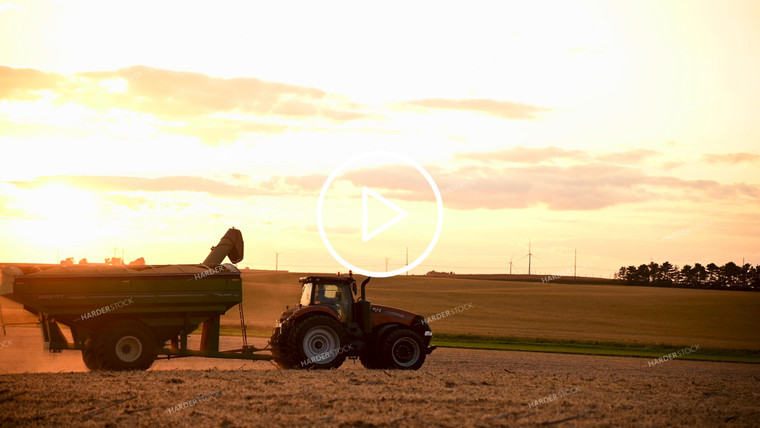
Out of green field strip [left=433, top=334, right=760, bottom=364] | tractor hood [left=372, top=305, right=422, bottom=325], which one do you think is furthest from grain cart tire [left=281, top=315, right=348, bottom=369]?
green field strip [left=433, top=334, right=760, bottom=364]

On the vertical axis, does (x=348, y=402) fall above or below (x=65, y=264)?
below

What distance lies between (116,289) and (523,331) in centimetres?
3332

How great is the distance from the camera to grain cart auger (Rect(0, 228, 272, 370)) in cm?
1898

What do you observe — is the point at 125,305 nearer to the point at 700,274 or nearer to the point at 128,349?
the point at 128,349

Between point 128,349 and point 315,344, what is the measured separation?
4664 millimetres

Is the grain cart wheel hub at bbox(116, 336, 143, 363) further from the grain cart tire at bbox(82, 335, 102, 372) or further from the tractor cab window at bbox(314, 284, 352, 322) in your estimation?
the tractor cab window at bbox(314, 284, 352, 322)

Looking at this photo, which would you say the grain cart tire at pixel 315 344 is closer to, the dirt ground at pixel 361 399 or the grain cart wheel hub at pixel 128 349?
the dirt ground at pixel 361 399

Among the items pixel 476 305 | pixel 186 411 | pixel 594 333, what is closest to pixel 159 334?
pixel 186 411

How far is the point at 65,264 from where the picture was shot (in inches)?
798

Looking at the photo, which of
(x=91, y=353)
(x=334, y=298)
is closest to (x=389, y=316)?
(x=334, y=298)

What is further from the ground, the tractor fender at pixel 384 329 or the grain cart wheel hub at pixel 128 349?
the tractor fender at pixel 384 329

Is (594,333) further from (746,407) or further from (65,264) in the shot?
(65,264)

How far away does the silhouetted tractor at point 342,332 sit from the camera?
20.2 m

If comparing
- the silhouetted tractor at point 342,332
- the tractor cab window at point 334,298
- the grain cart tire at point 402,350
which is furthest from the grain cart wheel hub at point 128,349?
the grain cart tire at point 402,350
